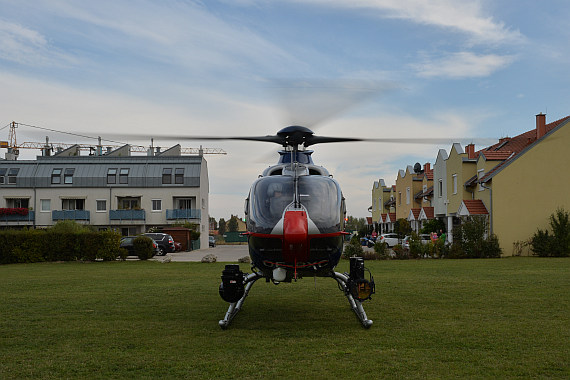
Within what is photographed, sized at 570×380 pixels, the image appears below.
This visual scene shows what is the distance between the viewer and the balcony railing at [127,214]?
2078 inches

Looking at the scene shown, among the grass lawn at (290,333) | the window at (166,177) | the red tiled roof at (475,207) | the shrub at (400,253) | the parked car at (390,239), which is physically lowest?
the grass lawn at (290,333)

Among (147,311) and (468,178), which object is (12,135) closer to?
(468,178)

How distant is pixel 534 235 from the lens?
98.1 feet

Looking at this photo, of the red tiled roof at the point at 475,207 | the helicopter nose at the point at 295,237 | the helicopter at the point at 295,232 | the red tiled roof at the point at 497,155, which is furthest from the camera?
the red tiled roof at the point at 497,155

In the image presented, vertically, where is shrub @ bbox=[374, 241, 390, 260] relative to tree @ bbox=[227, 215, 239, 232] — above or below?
below

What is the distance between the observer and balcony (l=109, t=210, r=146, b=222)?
52.8m

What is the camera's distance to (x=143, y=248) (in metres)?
29.1

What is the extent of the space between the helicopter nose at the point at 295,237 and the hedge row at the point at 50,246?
70.8 ft

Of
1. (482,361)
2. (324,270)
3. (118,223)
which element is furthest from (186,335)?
(118,223)

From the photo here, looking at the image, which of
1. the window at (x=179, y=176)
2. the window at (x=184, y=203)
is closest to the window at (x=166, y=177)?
the window at (x=179, y=176)

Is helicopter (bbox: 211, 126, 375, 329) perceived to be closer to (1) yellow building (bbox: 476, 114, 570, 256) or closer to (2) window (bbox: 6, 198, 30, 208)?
(1) yellow building (bbox: 476, 114, 570, 256)

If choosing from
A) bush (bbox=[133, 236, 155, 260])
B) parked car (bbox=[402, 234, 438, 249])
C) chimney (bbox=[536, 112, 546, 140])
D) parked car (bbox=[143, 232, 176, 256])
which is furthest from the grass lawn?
parked car (bbox=[143, 232, 176, 256])

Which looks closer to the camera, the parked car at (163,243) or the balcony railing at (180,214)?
the parked car at (163,243)

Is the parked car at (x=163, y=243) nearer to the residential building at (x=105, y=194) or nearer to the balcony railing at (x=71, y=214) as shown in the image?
the residential building at (x=105, y=194)
